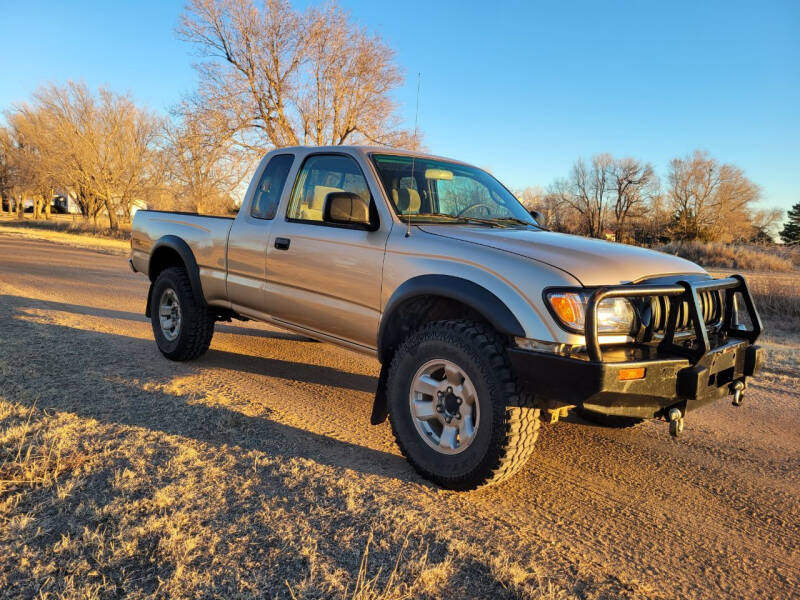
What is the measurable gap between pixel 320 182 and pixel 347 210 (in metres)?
0.84

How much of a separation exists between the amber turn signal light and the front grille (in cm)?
35

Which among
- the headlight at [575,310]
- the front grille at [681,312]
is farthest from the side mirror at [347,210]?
the front grille at [681,312]

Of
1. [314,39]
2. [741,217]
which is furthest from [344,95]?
[741,217]

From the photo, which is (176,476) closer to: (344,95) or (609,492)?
(609,492)

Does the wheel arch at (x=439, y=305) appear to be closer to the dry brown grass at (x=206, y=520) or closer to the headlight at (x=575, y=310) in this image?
the headlight at (x=575, y=310)

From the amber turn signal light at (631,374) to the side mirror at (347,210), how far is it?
1806 millimetres

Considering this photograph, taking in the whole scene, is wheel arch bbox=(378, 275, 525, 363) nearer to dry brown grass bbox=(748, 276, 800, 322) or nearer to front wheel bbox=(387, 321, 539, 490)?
front wheel bbox=(387, 321, 539, 490)

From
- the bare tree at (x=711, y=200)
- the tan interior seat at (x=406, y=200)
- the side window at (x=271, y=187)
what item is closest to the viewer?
the tan interior seat at (x=406, y=200)

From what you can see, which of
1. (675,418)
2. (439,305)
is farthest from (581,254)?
(675,418)

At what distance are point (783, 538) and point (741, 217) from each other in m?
69.5

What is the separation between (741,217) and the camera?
6156cm

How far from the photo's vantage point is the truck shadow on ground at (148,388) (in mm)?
3561

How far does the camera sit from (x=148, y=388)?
4.55m

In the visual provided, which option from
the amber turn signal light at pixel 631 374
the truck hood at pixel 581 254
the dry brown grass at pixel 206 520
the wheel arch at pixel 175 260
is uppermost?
the truck hood at pixel 581 254
